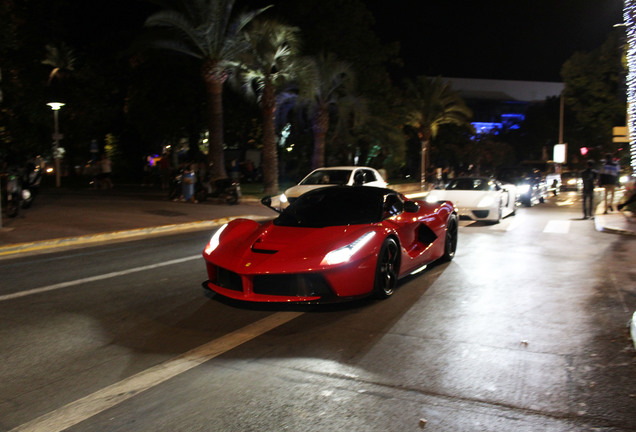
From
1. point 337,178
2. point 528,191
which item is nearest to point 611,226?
point 337,178

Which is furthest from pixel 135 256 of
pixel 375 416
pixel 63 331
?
pixel 375 416

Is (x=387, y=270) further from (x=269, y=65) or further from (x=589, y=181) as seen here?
(x=269, y=65)

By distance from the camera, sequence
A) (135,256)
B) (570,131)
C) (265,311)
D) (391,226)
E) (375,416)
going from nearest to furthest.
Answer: (375,416) → (265,311) → (391,226) → (135,256) → (570,131)

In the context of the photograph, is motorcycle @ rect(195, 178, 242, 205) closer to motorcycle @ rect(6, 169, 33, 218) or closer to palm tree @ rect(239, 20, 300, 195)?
palm tree @ rect(239, 20, 300, 195)

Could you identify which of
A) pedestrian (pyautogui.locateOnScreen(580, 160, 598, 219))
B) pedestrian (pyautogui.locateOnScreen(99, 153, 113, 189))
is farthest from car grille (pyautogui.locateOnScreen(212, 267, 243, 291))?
pedestrian (pyautogui.locateOnScreen(99, 153, 113, 189))

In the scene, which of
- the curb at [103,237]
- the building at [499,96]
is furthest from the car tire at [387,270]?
the building at [499,96]

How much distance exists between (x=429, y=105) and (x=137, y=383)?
44.1 meters

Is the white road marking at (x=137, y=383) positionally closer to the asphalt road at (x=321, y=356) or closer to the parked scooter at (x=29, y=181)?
the asphalt road at (x=321, y=356)

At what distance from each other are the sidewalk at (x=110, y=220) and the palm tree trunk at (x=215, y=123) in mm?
2394

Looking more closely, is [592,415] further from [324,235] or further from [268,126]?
[268,126]

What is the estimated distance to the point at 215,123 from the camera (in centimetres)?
2345

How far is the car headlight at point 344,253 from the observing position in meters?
5.94

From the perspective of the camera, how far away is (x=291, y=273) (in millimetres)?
5855

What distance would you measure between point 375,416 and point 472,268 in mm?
5659
